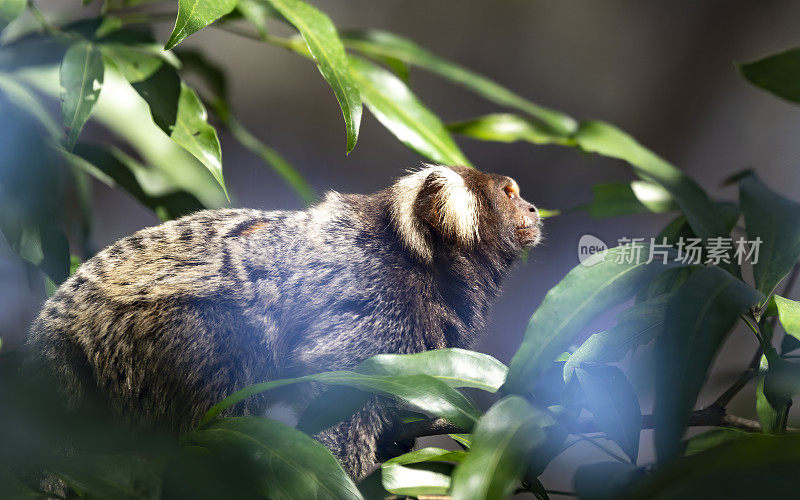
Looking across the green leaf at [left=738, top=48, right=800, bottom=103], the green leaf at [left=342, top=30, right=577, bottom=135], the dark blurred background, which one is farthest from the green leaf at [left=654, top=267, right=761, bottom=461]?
the dark blurred background

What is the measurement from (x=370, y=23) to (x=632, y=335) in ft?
8.68

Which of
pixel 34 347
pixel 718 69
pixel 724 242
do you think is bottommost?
pixel 34 347

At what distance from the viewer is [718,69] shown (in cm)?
306

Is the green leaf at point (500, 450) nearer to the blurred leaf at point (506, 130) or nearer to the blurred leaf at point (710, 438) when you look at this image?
the blurred leaf at point (710, 438)

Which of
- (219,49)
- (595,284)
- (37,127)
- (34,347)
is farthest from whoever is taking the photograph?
(219,49)

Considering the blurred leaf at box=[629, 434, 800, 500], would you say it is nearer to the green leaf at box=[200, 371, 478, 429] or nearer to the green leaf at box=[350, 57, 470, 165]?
the green leaf at box=[200, 371, 478, 429]

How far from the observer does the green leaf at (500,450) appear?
0.65m

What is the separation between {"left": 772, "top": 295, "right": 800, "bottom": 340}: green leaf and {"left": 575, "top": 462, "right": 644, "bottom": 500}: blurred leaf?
320 mm

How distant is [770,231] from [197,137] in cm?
93

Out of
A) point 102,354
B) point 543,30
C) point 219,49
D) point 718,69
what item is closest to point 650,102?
point 718,69

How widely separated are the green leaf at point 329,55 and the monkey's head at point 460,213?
312mm

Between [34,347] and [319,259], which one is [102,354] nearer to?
[34,347]

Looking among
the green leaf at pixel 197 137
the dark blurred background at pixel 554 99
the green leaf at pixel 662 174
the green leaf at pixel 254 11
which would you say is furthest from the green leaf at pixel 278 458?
the dark blurred background at pixel 554 99

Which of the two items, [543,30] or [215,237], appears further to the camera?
[543,30]
